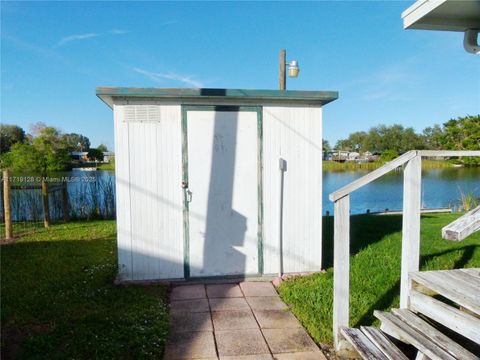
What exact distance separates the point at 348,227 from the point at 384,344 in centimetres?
77

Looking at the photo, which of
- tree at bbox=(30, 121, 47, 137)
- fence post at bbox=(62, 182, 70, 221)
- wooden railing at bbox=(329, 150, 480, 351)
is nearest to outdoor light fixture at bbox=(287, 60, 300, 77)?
wooden railing at bbox=(329, 150, 480, 351)

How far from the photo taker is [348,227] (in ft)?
7.86

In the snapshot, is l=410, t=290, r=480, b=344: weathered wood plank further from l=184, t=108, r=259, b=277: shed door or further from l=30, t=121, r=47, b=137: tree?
l=30, t=121, r=47, b=137: tree

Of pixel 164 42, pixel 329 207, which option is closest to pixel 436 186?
pixel 329 207

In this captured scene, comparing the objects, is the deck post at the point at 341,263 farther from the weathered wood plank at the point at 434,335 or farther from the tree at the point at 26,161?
the tree at the point at 26,161

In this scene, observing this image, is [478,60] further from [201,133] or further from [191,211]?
[191,211]

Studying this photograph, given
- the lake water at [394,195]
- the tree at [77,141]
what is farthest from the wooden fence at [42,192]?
the tree at [77,141]

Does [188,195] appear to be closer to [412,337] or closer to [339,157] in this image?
[412,337]

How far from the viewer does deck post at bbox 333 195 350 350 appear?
2359 millimetres

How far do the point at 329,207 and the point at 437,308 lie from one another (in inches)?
428

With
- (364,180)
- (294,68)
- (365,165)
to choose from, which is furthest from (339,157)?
(364,180)

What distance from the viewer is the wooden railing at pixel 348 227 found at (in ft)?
7.68

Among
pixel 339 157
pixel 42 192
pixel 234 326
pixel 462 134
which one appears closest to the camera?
pixel 234 326

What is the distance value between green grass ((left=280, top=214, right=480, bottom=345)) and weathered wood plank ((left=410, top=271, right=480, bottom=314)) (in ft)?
2.09
